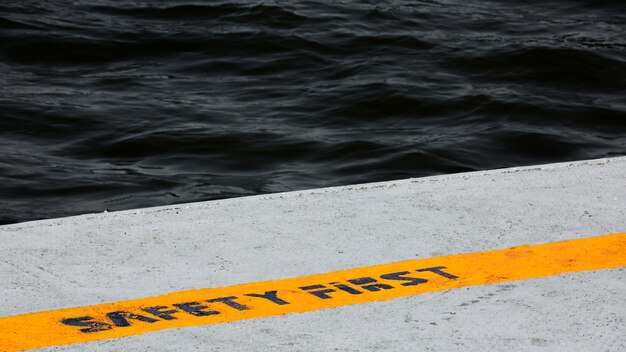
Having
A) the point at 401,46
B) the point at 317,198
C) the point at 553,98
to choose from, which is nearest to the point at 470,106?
the point at 553,98

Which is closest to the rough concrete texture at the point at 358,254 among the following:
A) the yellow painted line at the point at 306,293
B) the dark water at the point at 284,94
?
the yellow painted line at the point at 306,293

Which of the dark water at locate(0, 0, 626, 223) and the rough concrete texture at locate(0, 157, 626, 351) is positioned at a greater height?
the rough concrete texture at locate(0, 157, 626, 351)

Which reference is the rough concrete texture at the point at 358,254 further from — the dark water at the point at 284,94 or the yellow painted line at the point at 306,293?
the dark water at the point at 284,94

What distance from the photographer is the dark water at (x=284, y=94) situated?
607cm

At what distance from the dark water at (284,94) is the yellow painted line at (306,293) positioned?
2.67 m

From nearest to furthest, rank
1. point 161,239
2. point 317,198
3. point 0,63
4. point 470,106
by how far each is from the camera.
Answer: point 161,239
point 317,198
point 470,106
point 0,63

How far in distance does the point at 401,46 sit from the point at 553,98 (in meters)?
1.79

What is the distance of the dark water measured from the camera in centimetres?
607

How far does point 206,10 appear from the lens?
9.97 metres

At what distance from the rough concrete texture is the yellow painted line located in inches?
1.7

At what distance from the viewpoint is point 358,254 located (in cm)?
312

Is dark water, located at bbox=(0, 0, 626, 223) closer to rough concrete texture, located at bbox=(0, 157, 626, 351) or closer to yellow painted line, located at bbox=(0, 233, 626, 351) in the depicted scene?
rough concrete texture, located at bbox=(0, 157, 626, 351)

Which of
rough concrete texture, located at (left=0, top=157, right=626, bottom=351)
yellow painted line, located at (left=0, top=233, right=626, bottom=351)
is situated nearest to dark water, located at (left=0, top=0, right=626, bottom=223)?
rough concrete texture, located at (left=0, top=157, right=626, bottom=351)

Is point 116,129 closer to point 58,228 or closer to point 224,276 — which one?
point 58,228
